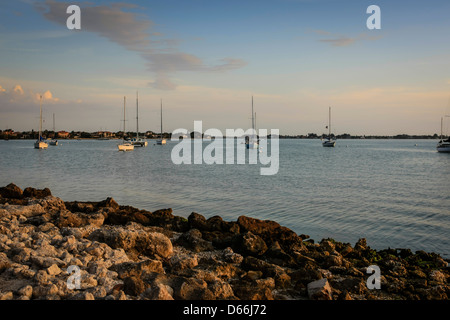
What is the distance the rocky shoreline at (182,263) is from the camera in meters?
7.50

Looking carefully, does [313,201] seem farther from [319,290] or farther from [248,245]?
[319,290]

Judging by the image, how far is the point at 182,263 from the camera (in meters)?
9.23

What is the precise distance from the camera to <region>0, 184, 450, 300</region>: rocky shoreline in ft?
24.6

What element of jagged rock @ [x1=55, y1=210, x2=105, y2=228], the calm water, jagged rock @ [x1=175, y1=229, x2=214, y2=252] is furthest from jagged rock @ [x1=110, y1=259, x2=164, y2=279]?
the calm water

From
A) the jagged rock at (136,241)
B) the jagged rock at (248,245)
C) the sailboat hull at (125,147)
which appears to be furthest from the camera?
the sailboat hull at (125,147)

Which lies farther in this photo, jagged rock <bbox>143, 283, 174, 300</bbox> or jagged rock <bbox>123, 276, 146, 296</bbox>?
jagged rock <bbox>123, 276, 146, 296</bbox>

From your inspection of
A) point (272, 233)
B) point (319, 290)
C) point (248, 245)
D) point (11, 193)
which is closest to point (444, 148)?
point (272, 233)

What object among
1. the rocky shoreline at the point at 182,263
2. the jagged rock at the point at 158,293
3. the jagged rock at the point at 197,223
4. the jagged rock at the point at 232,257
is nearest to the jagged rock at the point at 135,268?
the rocky shoreline at the point at 182,263

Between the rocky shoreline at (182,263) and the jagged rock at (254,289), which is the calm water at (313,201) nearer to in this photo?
the rocky shoreline at (182,263)

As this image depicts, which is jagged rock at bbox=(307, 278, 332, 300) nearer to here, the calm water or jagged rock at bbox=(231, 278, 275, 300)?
jagged rock at bbox=(231, 278, 275, 300)

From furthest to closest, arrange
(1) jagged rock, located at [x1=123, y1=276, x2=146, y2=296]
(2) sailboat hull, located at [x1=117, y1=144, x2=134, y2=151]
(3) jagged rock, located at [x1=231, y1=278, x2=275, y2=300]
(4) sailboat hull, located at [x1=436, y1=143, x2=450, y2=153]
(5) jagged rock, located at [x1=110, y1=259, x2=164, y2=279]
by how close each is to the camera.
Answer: (4) sailboat hull, located at [x1=436, y1=143, x2=450, y2=153] → (2) sailboat hull, located at [x1=117, y1=144, x2=134, y2=151] → (5) jagged rock, located at [x1=110, y1=259, x2=164, y2=279] → (3) jagged rock, located at [x1=231, y1=278, x2=275, y2=300] → (1) jagged rock, located at [x1=123, y1=276, x2=146, y2=296]
